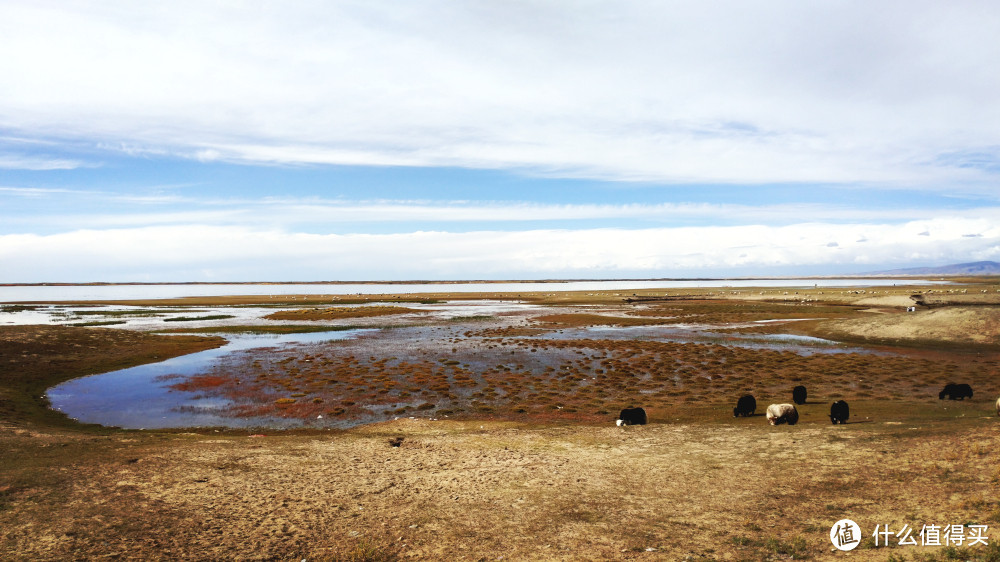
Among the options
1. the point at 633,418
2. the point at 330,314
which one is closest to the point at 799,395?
the point at 633,418

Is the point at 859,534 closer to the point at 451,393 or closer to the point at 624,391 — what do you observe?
the point at 624,391

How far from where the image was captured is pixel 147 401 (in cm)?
2758

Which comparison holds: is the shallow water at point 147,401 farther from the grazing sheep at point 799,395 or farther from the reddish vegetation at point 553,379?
the grazing sheep at point 799,395

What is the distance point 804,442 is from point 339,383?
87.1ft

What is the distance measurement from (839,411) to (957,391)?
10004mm

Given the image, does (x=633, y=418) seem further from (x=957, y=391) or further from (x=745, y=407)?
(x=957, y=391)

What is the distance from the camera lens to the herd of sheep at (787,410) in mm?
19766

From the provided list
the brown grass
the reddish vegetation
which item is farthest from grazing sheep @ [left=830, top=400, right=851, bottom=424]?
the brown grass

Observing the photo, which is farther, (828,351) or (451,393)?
Result: (828,351)

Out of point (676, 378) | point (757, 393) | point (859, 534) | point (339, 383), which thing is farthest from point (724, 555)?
point (339, 383)

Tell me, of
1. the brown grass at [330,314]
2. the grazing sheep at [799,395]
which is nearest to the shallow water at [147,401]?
the grazing sheep at [799,395]

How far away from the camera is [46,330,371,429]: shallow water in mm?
23609

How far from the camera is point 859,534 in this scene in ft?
31.6

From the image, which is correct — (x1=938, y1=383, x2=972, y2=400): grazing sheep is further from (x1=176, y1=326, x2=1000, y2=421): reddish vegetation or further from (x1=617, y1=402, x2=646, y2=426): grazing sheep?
(x1=617, y1=402, x2=646, y2=426): grazing sheep
